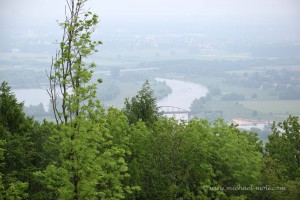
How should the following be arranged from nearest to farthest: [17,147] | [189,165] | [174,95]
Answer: [189,165]
[17,147]
[174,95]

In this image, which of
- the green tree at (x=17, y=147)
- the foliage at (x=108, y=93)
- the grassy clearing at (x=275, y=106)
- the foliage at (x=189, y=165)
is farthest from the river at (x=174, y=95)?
the foliage at (x=189, y=165)

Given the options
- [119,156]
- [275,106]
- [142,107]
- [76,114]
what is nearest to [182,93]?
[275,106]

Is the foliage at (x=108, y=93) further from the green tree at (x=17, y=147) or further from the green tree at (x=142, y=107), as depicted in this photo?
the green tree at (x=17, y=147)

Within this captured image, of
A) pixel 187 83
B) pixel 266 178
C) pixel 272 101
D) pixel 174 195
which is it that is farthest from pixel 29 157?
pixel 187 83

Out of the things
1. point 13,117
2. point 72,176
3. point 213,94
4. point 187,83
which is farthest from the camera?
point 187,83

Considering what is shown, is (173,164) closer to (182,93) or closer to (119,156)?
(119,156)

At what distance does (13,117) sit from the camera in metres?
23.1

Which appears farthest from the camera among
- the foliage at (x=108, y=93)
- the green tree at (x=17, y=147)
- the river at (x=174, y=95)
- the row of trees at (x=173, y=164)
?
the river at (x=174, y=95)

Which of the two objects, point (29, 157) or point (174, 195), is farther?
point (29, 157)

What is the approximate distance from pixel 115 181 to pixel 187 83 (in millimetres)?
150297

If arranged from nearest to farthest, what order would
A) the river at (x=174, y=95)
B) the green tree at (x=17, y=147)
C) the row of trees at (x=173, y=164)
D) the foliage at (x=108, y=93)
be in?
the row of trees at (x=173, y=164)
the green tree at (x=17, y=147)
the foliage at (x=108, y=93)
the river at (x=174, y=95)

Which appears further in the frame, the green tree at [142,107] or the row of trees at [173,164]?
the green tree at [142,107]

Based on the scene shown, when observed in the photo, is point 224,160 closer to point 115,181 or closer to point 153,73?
point 115,181

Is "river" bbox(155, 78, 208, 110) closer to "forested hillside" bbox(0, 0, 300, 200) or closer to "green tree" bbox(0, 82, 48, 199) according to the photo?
"green tree" bbox(0, 82, 48, 199)
